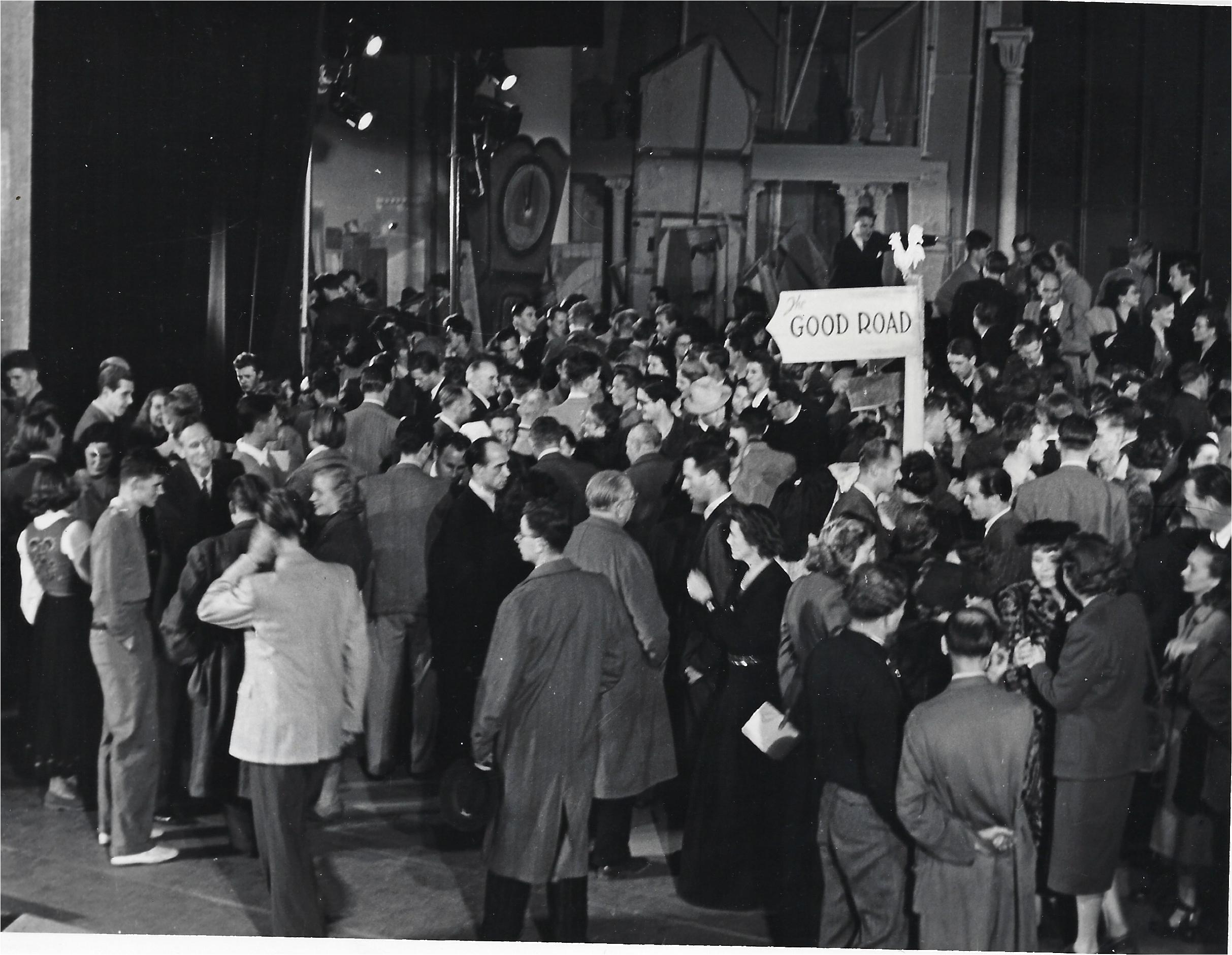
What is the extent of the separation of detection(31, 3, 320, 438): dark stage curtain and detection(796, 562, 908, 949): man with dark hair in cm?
424

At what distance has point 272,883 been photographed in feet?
17.6

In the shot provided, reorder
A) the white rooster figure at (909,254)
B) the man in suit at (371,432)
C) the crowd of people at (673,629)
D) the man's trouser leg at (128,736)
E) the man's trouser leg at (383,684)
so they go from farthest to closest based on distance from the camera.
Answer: the white rooster figure at (909,254)
the man in suit at (371,432)
the man's trouser leg at (383,684)
the man's trouser leg at (128,736)
the crowd of people at (673,629)

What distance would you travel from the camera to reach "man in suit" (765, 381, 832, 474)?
7.36 m

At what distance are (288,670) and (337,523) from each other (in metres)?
1.36

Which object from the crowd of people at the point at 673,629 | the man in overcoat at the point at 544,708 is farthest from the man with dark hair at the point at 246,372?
the man in overcoat at the point at 544,708

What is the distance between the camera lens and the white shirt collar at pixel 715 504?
242 inches

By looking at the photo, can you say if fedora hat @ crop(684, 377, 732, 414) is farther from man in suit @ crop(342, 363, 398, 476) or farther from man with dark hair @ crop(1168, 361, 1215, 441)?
man with dark hair @ crop(1168, 361, 1215, 441)

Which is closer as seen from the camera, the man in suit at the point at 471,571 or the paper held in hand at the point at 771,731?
the paper held in hand at the point at 771,731

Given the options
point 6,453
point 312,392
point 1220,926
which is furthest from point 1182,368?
point 6,453

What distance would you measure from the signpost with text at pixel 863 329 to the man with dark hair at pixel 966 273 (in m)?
3.06

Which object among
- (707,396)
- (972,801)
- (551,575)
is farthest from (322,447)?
(972,801)

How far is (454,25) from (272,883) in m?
4.66

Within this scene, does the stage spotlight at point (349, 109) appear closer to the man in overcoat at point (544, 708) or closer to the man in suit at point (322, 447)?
the man in suit at point (322, 447)

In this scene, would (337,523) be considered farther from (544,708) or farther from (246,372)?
(246,372)
